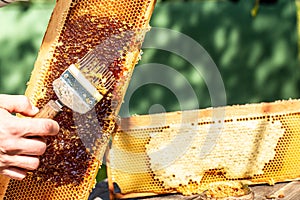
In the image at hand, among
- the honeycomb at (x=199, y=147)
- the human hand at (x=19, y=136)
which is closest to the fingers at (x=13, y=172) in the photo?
the human hand at (x=19, y=136)

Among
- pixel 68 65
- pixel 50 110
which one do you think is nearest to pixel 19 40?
pixel 68 65

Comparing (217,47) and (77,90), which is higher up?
(77,90)

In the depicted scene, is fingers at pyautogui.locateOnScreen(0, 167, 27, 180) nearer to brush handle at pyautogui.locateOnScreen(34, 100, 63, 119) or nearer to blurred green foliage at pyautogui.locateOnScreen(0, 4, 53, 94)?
brush handle at pyautogui.locateOnScreen(34, 100, 63, 119)

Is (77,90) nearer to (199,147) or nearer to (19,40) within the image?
(199,147)

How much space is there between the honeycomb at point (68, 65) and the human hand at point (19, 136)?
0.22m

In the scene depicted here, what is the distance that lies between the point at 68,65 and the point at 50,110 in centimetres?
27

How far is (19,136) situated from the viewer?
1.61 metres

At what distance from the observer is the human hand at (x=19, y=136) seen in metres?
1.60

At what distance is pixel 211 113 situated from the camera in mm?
2240

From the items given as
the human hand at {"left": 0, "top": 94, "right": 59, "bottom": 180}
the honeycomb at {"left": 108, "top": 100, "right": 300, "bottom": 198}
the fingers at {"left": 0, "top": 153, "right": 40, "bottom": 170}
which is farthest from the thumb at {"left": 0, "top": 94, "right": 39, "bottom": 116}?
the honeycomb at {"left": 108, "top": 100, "right": 300, "bottom": 198}

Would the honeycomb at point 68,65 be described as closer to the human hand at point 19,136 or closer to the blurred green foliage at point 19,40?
the human hand at point 19,136

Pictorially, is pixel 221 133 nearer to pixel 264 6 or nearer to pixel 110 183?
pixel 110 183

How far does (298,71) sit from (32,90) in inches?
120

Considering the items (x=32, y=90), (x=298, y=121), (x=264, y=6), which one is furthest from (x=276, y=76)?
(x=32, y=90)
